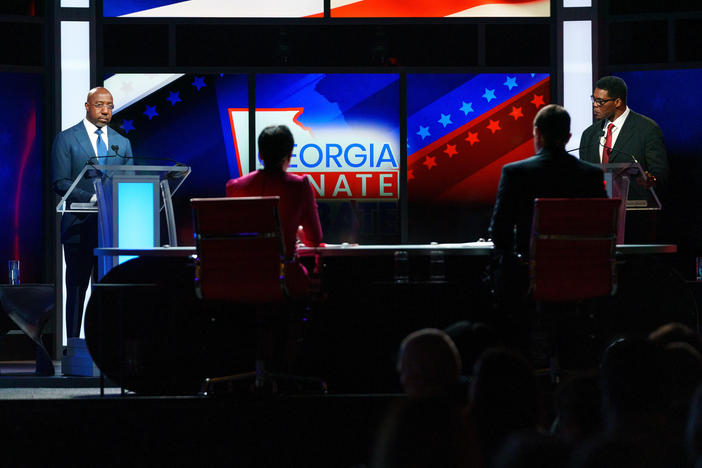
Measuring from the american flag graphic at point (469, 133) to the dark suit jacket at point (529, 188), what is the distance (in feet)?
13.5

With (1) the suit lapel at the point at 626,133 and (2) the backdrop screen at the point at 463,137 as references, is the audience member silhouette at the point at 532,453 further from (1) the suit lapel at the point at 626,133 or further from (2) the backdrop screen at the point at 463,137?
(2) the backdrop screen at the point at 463,137

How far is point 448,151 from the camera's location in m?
9.01

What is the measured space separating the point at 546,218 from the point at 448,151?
4365 mm

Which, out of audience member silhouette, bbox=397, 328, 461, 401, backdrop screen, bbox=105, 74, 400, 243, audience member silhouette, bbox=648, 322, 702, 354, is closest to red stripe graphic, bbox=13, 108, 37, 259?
backdrop screen, bbox=105, 74, 400, 243

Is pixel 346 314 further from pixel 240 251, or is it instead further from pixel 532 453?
pixel 532 453

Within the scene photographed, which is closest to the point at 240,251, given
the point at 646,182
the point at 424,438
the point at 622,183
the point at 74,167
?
the point at 622,183

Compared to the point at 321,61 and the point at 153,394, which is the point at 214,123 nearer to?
the point at 321,61

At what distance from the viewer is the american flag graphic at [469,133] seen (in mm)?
9008

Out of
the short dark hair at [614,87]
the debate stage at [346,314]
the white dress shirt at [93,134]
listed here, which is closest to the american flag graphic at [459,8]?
the short dark hair at [614,87]

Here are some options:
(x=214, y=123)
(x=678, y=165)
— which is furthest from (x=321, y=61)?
(x=678, y=165)

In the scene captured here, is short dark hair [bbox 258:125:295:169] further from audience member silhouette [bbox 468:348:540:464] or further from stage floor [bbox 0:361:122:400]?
audience member silhouette [bbox 468:348:540:464]

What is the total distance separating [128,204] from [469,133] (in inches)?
154

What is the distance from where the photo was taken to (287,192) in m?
4.82

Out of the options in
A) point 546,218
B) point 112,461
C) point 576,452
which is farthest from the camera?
point 546,218
